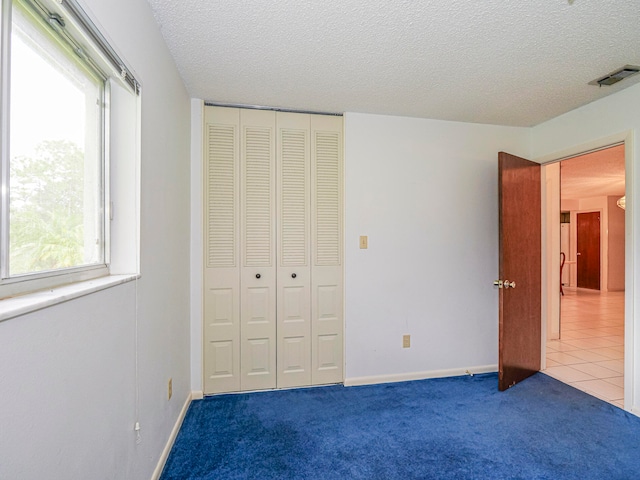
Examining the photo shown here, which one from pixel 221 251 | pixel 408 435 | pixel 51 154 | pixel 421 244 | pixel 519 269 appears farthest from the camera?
pixel 421 244

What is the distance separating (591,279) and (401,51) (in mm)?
9377

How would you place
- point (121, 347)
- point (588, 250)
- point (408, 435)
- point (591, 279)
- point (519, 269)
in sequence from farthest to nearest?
point (588, 250)
point (591, 279)
point (519, 269)
point (408, 435)
point (121, 347)

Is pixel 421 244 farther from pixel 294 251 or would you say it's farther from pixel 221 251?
pixel 221 251

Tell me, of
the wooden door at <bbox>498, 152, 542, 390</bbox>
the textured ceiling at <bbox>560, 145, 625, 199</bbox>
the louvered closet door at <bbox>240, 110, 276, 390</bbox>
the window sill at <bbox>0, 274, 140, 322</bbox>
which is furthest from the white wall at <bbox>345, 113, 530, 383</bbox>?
the window sill at <bbox>0, 274, 140, 322</bbox>

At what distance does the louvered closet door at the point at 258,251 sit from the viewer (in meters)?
2.75

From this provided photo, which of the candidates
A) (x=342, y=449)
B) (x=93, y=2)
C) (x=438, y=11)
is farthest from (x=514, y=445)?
(x=93, y=2)

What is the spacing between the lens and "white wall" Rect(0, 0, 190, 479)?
77 cm

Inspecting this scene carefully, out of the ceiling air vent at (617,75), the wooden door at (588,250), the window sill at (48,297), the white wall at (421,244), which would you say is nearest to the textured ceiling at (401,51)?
the ceiling air vent at (617,75)

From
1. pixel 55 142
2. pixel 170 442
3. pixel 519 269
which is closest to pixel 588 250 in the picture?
pixel 519 269

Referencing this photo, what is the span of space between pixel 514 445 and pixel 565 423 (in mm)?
561

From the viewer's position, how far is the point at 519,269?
2.95 metres

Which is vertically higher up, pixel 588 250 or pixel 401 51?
pixel 401 51

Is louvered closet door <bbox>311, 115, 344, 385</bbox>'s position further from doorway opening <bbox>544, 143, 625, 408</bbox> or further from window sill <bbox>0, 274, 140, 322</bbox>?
doorway opening <bbox>544, 143, 625, 408</bbox>

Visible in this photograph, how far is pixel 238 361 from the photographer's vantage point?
2.74 metres
